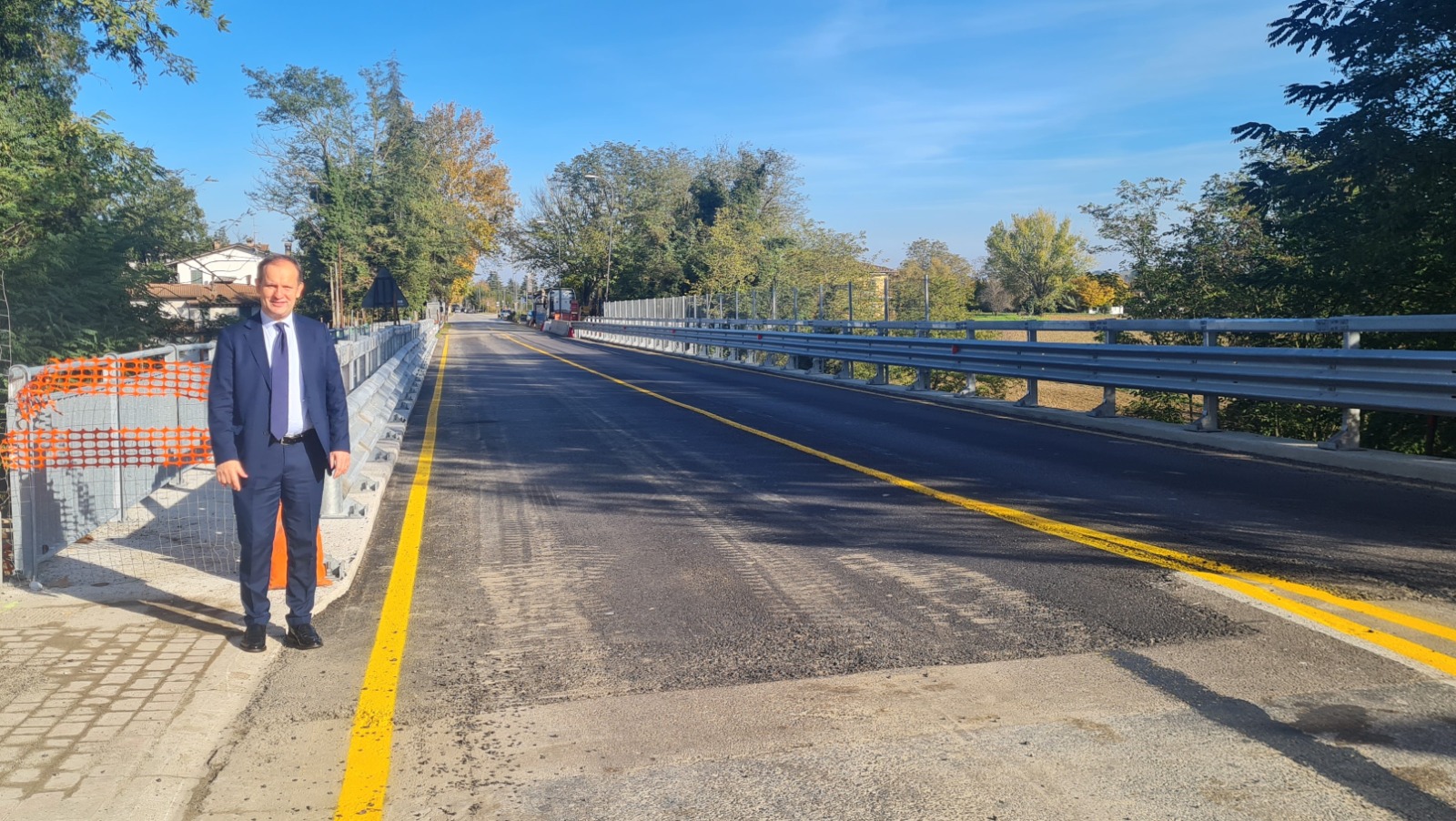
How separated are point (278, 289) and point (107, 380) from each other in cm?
305

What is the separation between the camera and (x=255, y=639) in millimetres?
4801

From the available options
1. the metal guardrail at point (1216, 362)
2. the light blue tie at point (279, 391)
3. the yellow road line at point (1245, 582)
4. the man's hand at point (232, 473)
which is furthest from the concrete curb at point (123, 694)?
A: the metal guardrail at point (1216, 362)

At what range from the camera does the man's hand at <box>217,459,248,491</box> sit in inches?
185

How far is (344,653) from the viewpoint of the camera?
4.83 meters

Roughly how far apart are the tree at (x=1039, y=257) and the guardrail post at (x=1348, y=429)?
9676 cm

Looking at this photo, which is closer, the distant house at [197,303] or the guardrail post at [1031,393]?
the guardrail post at [1031,393]

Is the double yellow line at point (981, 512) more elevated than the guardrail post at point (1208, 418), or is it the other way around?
the guardrail post at point (1208, 418)

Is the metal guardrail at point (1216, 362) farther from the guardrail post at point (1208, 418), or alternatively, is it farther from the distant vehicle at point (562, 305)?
the distant vehicle at point (562, 305)

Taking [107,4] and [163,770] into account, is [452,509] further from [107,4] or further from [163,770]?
Result: [107,4]

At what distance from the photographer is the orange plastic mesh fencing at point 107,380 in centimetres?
611

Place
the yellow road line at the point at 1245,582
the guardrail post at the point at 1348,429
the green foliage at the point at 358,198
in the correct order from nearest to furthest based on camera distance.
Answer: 1. the yellow road line at the point at 1245,582
2. the guardrail post at the point at 1348,429
3. the green foliage at the point at 358,198

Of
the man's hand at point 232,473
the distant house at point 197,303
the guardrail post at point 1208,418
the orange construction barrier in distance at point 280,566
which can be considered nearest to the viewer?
the man's hand at point 232,473

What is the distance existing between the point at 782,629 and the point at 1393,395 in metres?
6.78

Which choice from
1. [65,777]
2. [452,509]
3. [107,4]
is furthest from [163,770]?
[107,4]
